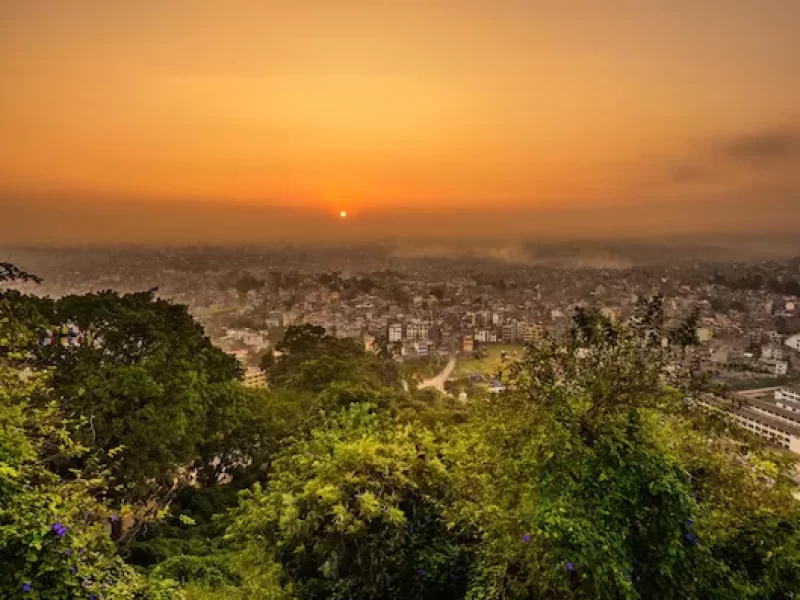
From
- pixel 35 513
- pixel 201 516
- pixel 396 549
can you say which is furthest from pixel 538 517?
pixel 201 516

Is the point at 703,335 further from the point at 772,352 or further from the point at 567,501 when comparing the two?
the point at 772,352

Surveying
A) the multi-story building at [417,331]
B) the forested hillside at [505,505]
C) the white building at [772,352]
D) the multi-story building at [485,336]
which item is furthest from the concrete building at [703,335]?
the multi-story building at [417,331]

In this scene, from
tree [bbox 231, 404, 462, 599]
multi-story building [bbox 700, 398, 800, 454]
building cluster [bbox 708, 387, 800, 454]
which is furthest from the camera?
building cluster [bbox 708, 387, 800, 454]

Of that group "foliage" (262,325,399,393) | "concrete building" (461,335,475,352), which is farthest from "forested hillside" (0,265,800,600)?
"concrete building" (461,335,475,352)

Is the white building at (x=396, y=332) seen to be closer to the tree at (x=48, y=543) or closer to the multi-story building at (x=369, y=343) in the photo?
the multi-story building at (x=369, y=343)

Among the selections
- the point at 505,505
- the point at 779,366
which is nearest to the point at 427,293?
the point at 779,366

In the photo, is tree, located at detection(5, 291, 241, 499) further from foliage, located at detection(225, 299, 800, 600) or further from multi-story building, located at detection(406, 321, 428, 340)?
multi-story building, located at detection(406, 321, 428, 340)

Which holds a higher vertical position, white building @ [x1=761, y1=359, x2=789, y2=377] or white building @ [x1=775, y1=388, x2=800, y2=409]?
white building @ [x1=761, y1=359, x2=789, y2=377]

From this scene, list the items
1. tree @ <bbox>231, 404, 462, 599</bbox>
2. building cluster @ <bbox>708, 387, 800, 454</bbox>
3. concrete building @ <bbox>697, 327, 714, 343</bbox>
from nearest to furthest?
concrete building @ <bbox>697, 327, 714, 343</bbox> < tree @ <bbox>231, 404, 462, 599</bbox> < building cluster @ <bbox>708, 387, 800, 454</bbox>
